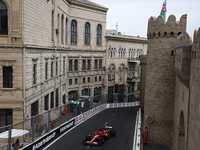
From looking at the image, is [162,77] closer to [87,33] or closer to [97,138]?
[97,138]

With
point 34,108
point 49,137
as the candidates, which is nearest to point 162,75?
point 49,137

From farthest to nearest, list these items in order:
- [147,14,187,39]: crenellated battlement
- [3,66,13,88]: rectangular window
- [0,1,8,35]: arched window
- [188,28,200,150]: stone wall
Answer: [3,66,13,88]: rectangular window → [147,14,187,39]: crenellated battlement → [0,1,8,35]: arched window → [188,28,200,150]: stone wall

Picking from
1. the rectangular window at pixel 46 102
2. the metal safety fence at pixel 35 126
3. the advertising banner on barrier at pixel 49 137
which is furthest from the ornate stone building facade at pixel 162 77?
the rectangular window at pixel 46 102

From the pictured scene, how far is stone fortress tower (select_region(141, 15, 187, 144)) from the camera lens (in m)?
21.4

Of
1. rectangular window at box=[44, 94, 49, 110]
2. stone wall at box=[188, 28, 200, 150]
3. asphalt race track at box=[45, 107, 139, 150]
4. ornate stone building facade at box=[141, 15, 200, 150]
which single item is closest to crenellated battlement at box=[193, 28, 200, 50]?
stone wall at box=[188, 28, 200, 150]

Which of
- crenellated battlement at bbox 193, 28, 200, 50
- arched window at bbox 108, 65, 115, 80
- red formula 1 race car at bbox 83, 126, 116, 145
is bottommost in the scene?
red formula 1 race car at bbox 83, 126, 116, 145

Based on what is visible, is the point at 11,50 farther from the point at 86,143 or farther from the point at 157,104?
the point at 157,104

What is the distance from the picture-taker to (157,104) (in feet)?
72.2

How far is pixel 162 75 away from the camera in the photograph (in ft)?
71.3

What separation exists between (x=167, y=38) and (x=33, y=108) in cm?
1448

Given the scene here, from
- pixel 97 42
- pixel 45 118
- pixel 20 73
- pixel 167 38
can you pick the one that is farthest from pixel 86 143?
pixel 97 42

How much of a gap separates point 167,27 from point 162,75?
4258 mm

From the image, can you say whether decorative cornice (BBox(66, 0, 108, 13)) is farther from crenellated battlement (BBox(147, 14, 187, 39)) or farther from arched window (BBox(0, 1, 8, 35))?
crenellated battlement (BBox(147, 14, 187, 39))

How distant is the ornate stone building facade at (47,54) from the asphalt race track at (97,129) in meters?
4.59
